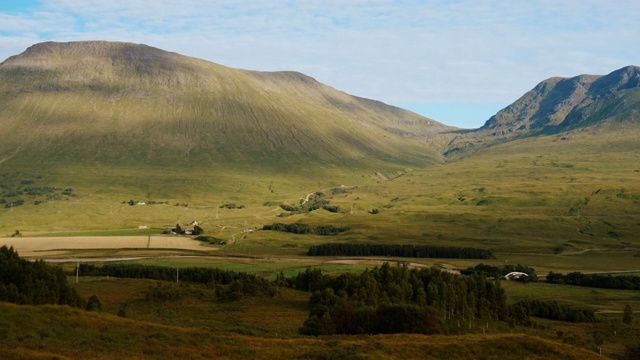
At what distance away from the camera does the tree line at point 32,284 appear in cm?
8681

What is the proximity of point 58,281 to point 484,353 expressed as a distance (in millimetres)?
58159

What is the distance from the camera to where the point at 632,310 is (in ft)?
436

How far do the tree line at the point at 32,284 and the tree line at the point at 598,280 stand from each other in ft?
381

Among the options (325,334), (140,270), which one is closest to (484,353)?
(325,334)

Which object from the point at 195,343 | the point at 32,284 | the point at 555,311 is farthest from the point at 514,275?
the point at 195,343

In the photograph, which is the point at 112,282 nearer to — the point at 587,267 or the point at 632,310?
the point at 632,310

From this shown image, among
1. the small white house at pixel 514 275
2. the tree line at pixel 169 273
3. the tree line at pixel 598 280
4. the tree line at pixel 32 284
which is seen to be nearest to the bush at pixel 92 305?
the tree line at pixel 32 284

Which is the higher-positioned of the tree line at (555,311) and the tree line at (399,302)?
the tree line at (399,302)

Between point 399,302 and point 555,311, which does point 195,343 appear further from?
point 555,311

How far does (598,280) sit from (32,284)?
414 feet

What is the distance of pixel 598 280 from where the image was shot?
165m

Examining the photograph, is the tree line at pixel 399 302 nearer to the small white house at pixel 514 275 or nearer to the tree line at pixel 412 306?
the tree line at pixel 412 306

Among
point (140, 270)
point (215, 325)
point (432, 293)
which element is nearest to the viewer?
point (215, 325)

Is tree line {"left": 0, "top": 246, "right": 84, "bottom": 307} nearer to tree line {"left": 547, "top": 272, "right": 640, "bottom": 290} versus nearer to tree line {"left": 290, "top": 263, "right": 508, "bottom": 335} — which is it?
tree line {"left": 290, "top": 263, "right": 508, "bottom": 335}
